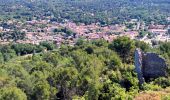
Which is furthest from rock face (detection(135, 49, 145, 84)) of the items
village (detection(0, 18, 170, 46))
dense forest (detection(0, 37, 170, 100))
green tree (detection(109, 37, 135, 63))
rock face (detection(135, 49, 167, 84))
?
village (detection(0, 18, 170, 46))

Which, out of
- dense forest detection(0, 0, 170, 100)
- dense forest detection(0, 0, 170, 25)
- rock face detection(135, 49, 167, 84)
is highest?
rock face detection(135, 49, 167, 84)

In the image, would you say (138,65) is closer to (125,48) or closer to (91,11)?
(125,48)

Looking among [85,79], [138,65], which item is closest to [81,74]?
[85,79]

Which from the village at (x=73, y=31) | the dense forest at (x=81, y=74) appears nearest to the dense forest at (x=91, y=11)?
the village at (x=73, y=31)

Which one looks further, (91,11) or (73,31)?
(91,11)

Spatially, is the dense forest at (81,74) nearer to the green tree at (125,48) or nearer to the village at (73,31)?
the green tree at (125,48)

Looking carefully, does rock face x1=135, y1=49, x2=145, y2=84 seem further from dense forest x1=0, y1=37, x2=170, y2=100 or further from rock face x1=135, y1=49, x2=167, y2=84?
dense forest x1=0, y1=37, x2=170, y2=100
